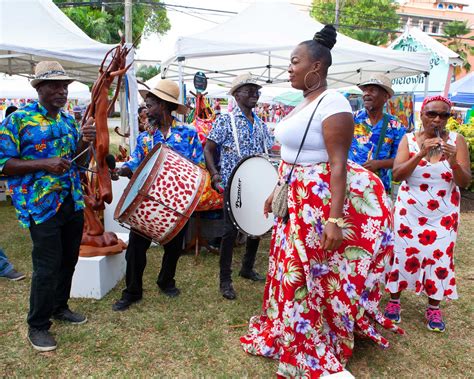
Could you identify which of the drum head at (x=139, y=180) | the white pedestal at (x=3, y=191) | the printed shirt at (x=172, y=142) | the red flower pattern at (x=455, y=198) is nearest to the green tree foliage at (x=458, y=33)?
the white pedestal at (x=3, y=191)

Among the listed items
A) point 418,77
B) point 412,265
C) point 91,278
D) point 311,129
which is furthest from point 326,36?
point 418,77

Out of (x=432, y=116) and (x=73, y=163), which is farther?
(x=432, y=116)

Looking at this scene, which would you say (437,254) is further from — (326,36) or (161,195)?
(161,195)

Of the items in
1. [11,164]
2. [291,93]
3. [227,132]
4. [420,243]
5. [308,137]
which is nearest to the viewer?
[308,137]

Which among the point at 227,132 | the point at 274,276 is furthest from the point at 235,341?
the point at 227,132

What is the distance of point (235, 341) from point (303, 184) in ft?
4.51

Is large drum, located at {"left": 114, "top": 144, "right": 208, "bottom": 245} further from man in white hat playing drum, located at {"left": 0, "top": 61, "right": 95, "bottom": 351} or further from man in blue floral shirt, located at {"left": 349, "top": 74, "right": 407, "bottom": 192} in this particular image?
man in blue floral shirt, located at {"left": 349, "top": 74, "right": 407, "bottom": 192}

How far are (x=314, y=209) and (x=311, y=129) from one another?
477 mm

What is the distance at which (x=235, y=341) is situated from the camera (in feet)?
10.2

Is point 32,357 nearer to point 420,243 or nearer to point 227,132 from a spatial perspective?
point 227,132

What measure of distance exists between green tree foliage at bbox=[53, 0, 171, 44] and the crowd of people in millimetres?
16197

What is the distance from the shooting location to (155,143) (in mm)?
3539

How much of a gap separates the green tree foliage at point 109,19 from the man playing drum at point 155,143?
15.7 meters

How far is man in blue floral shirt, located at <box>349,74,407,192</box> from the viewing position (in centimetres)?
355
